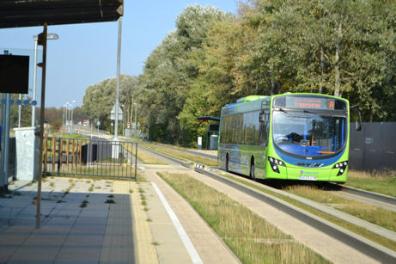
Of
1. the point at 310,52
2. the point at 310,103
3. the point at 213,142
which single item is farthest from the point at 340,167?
the point at 213,142

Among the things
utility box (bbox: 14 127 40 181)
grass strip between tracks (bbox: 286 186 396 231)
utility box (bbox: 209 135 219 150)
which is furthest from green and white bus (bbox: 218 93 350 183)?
utility box (bbox: 209 135 219 150)

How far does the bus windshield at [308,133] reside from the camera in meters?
21.6

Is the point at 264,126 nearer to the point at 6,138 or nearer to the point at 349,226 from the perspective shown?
the point at 6,138

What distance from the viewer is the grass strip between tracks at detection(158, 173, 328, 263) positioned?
8742 millimetres

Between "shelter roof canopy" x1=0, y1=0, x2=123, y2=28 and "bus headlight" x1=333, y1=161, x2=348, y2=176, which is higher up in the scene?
"shelter roof canopy" x1=0, y1=0, x2=123, y2=28

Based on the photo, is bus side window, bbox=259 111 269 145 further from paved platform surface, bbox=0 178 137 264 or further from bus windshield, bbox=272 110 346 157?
paved platform surface, bbox=0 178 137 264

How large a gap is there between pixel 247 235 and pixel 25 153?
33.0ft

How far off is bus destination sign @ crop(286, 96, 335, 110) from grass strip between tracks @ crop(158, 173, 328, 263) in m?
6.37

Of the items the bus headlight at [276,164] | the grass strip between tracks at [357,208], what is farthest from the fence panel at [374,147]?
the grass strip between tracks at [357,208]

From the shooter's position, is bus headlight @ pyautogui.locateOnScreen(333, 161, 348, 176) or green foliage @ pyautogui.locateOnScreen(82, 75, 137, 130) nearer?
bus headlight @ pyautogui.locateOnScreen(333, 161, 348, 176)

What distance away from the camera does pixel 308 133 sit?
2172 centimetres

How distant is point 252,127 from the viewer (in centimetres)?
2509

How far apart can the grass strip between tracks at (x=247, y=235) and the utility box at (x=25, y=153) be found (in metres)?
5.02

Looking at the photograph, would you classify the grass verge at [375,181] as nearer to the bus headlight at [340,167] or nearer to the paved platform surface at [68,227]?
the bus headlight at [340,167]
